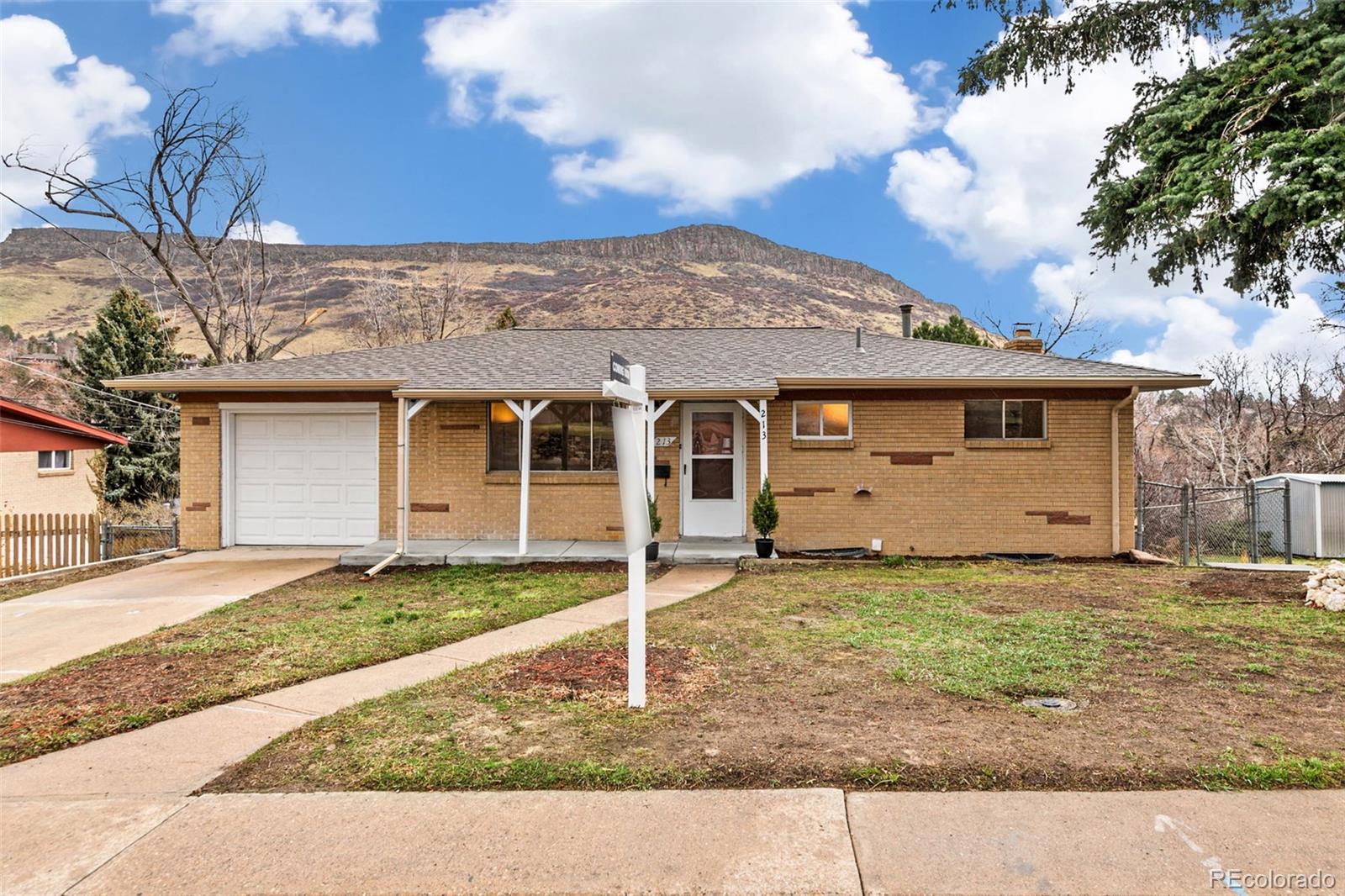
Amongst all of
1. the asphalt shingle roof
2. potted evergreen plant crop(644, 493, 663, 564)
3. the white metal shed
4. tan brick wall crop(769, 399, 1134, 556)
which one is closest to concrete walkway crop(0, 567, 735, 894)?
potted evergreen plant crop(644, 493, 663, 564)

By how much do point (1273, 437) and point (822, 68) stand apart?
60.9ft

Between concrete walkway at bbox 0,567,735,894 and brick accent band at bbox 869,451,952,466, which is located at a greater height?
brick accent band at bbox 869,451,952,466

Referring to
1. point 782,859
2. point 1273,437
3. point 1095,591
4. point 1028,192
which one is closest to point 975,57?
point 1095,591

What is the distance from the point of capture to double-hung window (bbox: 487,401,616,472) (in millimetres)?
11070

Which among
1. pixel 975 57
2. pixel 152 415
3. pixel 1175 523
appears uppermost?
pixel 975 57

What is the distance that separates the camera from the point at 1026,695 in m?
4.36

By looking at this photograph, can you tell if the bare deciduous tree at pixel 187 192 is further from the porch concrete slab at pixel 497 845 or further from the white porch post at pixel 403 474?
the porch concrete slab at pixel 497 845

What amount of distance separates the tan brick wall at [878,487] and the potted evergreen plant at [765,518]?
844 millimetres

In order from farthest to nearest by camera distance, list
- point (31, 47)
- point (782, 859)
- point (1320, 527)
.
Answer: point (31, 47) < point (1320, 527) < point (782, 859)

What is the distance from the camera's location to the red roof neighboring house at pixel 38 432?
959 centimetres

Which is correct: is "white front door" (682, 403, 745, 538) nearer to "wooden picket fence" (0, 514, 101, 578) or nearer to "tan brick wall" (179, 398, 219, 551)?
"tan brick wall" (179, 398, 219, 551)

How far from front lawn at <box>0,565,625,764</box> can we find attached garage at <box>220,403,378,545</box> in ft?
7.91

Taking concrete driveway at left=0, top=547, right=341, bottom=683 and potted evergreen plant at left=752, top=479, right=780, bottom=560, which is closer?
concrete driveway at left=0, top=547, right=341, bottom=683

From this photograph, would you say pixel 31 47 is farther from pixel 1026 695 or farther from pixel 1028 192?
pixel 1028 192
